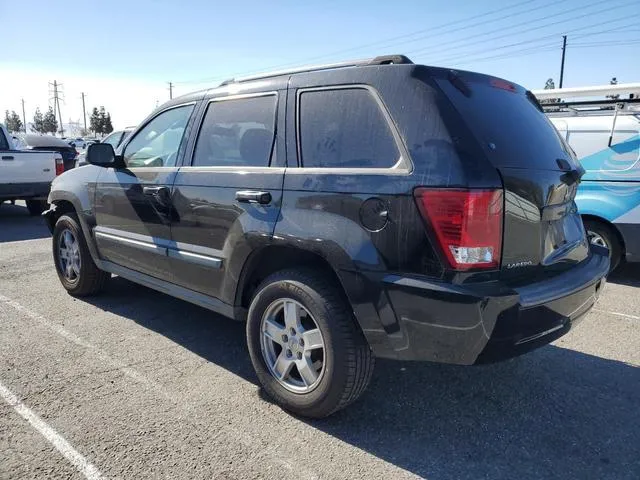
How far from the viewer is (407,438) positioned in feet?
A: 9.02

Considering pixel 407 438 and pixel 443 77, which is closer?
pixel 443 77

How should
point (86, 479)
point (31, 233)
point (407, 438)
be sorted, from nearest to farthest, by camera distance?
1. point (86, 479)
2. point (407, 438)
3. point (31, 233)

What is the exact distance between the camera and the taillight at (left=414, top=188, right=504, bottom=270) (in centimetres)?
230

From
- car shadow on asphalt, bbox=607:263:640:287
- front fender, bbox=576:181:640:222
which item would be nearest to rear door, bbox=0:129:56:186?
front fender, bbox=576:181:640:222

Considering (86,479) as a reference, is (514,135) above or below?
above

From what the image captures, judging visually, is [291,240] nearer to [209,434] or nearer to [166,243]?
[209,434]

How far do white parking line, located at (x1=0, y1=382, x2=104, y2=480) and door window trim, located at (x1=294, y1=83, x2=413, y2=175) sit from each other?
71.8 inches

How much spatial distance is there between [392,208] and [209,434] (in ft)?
5.16

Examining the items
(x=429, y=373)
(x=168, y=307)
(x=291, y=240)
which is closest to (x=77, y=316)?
(x=168, y=307)

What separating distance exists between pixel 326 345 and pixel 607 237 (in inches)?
187

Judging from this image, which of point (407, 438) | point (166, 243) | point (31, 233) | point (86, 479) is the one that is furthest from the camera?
point (31, 233)

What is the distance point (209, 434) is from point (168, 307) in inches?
92.0

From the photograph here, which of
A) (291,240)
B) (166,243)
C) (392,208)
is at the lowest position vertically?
(166,243)

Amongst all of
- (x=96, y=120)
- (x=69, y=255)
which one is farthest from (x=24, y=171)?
(x=96, y=120)
